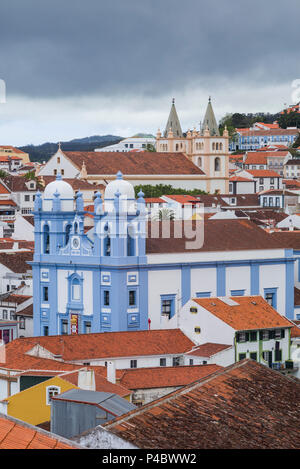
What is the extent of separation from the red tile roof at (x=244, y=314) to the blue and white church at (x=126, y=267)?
3.62 m

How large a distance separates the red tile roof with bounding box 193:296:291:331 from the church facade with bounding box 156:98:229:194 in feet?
260

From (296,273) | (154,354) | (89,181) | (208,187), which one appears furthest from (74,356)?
(208,187)

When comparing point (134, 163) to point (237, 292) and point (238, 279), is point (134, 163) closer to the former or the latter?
point (238, 279)

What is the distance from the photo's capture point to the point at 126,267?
49.9 metres

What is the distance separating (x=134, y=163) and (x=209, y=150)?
950 centimetres

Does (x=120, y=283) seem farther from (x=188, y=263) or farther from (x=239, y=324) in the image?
→ (x=239, y=324)

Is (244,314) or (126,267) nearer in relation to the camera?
(244,314)

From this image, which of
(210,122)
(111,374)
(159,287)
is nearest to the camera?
(111,374)

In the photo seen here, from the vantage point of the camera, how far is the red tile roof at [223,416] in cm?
1788

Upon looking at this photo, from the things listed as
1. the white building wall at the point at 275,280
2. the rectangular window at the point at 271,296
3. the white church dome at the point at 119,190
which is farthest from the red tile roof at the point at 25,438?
A: the rectangular window at the point at 271,296

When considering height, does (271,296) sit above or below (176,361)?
above

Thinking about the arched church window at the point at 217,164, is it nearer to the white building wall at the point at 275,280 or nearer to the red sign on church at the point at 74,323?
the white building wall at the point at 275,280

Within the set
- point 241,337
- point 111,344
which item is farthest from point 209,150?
point 111,344

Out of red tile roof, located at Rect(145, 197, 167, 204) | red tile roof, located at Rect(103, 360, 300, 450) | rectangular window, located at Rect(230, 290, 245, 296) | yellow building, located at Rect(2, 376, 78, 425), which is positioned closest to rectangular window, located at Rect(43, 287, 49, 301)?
rectangular window, located at Rect(230, 290, 245, 296)
